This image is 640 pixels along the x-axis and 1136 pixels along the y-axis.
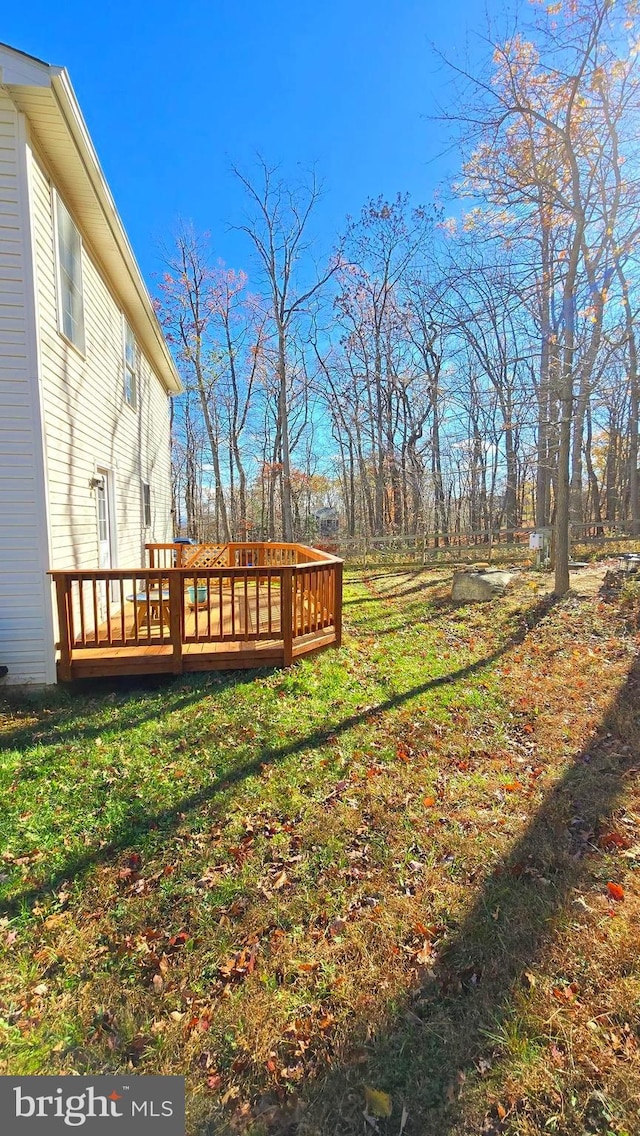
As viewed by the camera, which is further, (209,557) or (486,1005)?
(209,557)

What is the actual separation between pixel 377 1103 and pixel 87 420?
273 inches

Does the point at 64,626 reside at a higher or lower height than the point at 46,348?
lower

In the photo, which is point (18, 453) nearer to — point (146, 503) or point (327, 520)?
point (146, 503)

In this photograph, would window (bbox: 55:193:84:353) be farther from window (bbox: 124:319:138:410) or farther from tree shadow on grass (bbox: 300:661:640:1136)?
tree shadow on grass (bbox: 300:661:640:1136)

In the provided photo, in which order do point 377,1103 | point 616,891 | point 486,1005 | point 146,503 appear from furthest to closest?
point 146,503 < point 616,891 < point 486,1005 < point 377,1103

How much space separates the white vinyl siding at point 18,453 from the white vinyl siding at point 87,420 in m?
0.17

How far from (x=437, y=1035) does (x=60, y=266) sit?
734cm

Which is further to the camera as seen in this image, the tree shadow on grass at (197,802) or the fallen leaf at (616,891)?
the tree shadow on grass at (197,802)

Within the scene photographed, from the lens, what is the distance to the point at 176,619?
5281mm

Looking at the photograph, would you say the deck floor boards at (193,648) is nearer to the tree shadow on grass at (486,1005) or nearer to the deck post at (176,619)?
the deck post at (176,619)

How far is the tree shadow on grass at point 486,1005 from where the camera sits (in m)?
1.60

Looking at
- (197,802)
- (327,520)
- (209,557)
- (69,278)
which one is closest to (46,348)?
(69,278)

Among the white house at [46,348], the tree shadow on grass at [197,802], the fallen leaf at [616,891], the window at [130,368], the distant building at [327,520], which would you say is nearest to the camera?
the fallen leaf at [616,891]

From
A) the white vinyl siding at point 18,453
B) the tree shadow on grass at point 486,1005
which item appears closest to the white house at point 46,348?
the white vinyl siding at point 18,453
